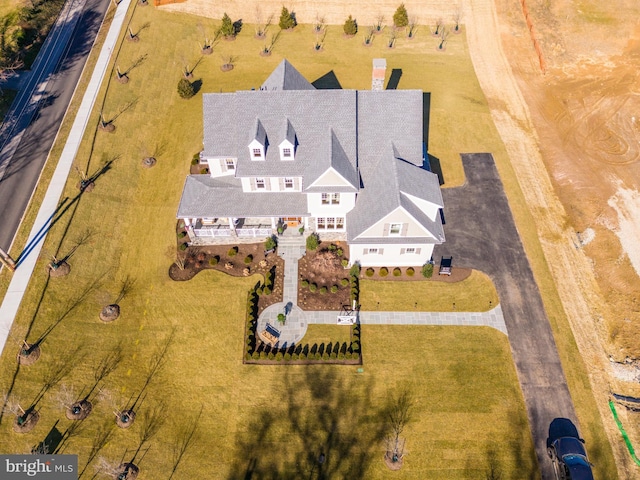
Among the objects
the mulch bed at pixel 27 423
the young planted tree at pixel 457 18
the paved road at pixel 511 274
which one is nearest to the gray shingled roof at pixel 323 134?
the paved road at pixel 511 274

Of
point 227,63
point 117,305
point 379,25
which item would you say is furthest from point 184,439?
point 379,25

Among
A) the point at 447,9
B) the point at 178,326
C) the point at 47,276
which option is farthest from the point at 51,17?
the point at 447,9

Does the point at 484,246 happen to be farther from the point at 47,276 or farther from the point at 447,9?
the point at 447,9

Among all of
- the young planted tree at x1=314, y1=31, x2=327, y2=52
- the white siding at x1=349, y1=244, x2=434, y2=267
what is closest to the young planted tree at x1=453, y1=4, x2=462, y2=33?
the young planted tree at x1=314, y1=31, x2=327, y2=52

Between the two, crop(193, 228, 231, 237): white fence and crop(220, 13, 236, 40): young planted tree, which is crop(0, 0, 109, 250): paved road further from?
crop(220, 13, 236, 40): young planted tree

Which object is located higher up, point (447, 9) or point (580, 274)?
point (447, 9)

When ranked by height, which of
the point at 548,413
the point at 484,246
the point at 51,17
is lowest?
the point at 548,413
